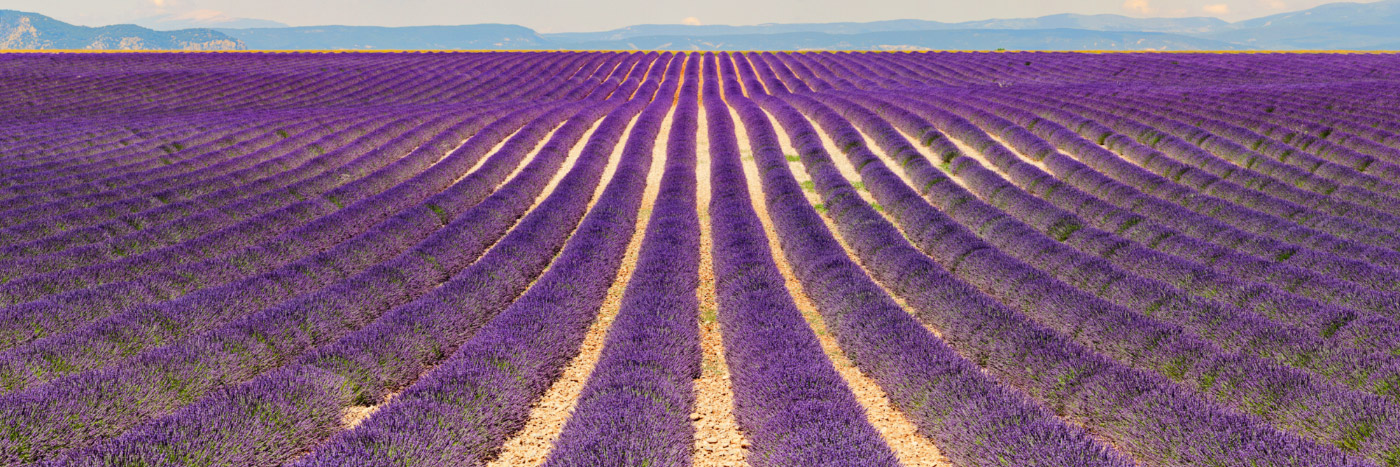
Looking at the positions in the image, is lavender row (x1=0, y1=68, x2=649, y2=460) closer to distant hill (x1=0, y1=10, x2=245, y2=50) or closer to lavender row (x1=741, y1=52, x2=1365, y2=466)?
lavender row (x1=741, y1=52, x2=1365, y2=466)

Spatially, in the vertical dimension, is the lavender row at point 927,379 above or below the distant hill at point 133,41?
below

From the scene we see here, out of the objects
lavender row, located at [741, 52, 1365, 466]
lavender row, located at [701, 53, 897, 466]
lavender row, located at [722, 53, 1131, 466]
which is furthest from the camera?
lavender row, located at [701, 53, 897, 466]

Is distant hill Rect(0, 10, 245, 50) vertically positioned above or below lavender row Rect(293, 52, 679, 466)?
above

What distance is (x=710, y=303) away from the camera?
706 cm

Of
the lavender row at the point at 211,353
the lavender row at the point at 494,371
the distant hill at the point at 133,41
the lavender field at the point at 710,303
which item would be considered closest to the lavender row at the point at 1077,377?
the lavender field at the point at 710,303

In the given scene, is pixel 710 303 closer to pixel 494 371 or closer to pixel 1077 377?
pixel 494 371

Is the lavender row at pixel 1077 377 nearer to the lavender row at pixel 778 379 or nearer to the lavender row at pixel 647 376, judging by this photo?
the lavender row at pixel 778 379

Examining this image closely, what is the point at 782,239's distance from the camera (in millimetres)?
9094

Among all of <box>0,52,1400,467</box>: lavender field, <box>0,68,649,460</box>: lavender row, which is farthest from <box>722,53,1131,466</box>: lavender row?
<box>0,68,649,460</box>: lavender row

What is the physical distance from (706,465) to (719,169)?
10.1 meters

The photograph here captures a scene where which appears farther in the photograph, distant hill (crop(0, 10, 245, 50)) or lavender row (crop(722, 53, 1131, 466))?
distant hill (crop(0, 10, 245, 50))

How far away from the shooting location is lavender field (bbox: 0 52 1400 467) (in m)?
3.84

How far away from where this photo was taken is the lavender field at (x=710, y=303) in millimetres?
3842

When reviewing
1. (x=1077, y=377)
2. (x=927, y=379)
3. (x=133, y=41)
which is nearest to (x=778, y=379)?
(x=927, y=379)
